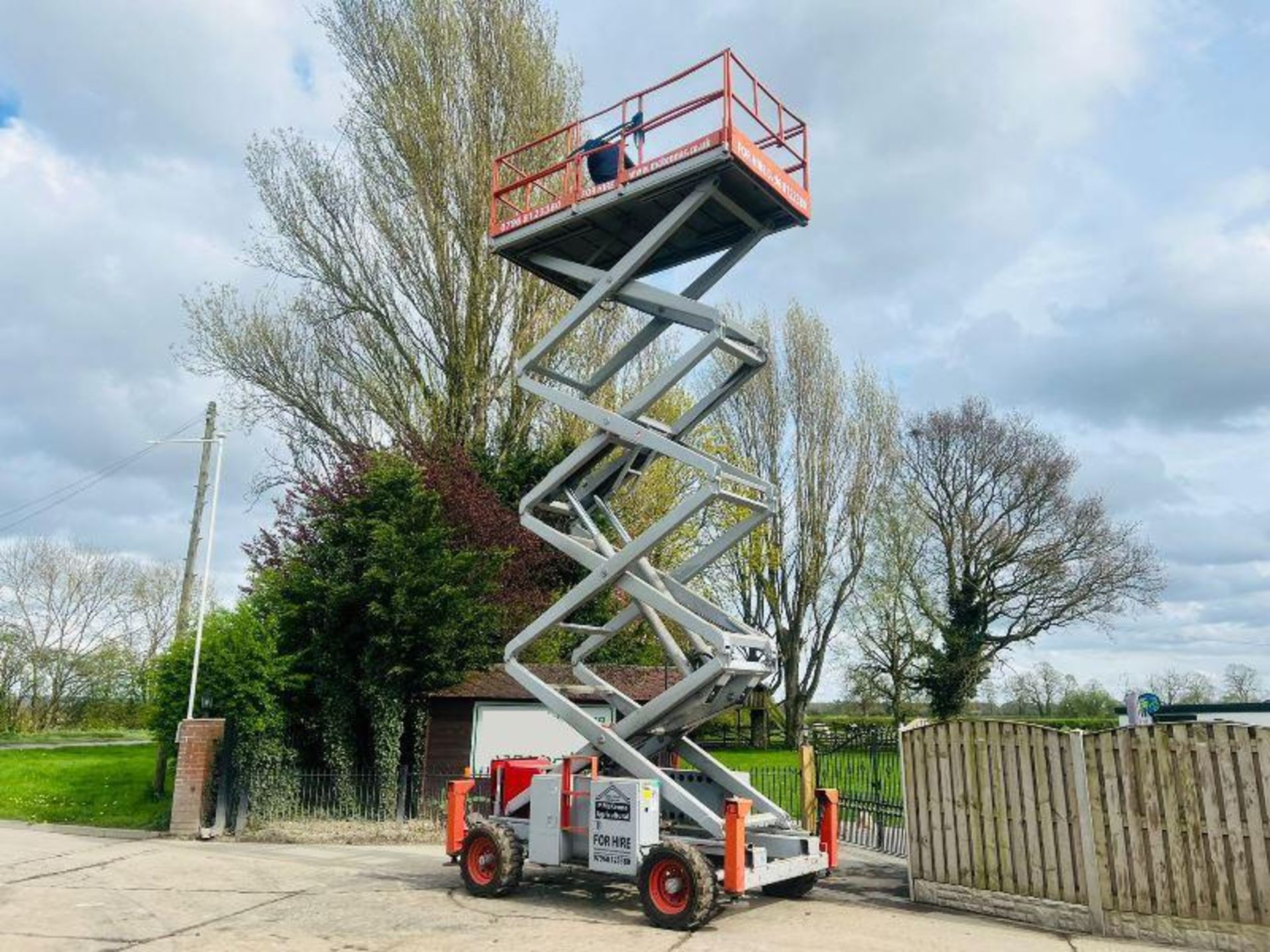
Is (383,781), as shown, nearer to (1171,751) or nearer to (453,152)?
(1171,751)

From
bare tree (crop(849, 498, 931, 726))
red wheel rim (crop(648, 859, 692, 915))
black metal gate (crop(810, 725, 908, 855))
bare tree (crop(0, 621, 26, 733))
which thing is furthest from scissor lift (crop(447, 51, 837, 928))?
bare tree (crop(0, 621, 26, 733))

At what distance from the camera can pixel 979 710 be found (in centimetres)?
Answer: 3862

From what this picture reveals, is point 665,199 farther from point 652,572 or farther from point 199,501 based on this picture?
point 199,501

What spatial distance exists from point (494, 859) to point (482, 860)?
0.59 ft

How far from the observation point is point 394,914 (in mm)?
8641

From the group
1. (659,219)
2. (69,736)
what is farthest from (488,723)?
(69,736)

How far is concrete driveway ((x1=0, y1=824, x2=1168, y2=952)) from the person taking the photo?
7.58m

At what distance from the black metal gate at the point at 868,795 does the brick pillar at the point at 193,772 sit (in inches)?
372

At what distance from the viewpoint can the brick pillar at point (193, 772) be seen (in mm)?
14227

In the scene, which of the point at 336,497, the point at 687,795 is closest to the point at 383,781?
the point at 336,497

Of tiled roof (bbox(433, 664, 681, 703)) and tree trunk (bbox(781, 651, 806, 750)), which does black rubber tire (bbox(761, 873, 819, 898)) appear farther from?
tree trunk (bbox(781, 651, 806, 750))

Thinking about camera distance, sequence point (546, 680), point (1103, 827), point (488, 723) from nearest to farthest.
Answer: point (1103, 827), point (488, 723), point (546, 680)

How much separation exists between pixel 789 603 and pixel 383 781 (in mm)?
20841

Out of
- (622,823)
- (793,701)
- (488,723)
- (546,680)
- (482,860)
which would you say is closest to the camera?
(622,823)
